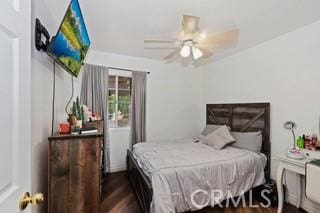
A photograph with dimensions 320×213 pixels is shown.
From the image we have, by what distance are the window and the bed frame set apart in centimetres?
86

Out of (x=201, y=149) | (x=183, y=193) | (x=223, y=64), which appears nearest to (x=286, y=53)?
(x=223, y=64)

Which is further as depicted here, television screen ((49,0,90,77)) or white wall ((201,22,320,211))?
white wall ((201,22,320,211))

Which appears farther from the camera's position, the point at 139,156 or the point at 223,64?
the point at 223,64

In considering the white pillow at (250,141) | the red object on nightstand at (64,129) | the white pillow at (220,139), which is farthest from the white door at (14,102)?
the white pillow at (250,141)

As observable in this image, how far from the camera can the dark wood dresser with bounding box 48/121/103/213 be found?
1279 mm

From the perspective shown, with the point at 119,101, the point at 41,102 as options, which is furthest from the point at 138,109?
the point at 41,102

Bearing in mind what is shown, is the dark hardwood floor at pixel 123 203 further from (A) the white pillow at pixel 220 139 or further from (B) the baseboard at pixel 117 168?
(A) the white pillow at pixel 220 139

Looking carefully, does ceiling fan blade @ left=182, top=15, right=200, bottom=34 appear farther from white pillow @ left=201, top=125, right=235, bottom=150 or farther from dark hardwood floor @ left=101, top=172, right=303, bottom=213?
dark hardwood floor @ left=101, top=172, right=303, bottom=213

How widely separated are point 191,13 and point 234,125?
93.9 inches

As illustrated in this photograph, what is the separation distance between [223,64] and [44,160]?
370cm

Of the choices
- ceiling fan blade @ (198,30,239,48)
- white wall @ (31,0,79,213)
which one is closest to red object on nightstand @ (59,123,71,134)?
white wall @ (31,0,79,213)

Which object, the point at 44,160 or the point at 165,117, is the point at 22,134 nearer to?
the point at 44,160

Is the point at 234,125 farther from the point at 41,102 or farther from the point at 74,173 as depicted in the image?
the point at 41,102

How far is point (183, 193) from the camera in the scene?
1.97m
